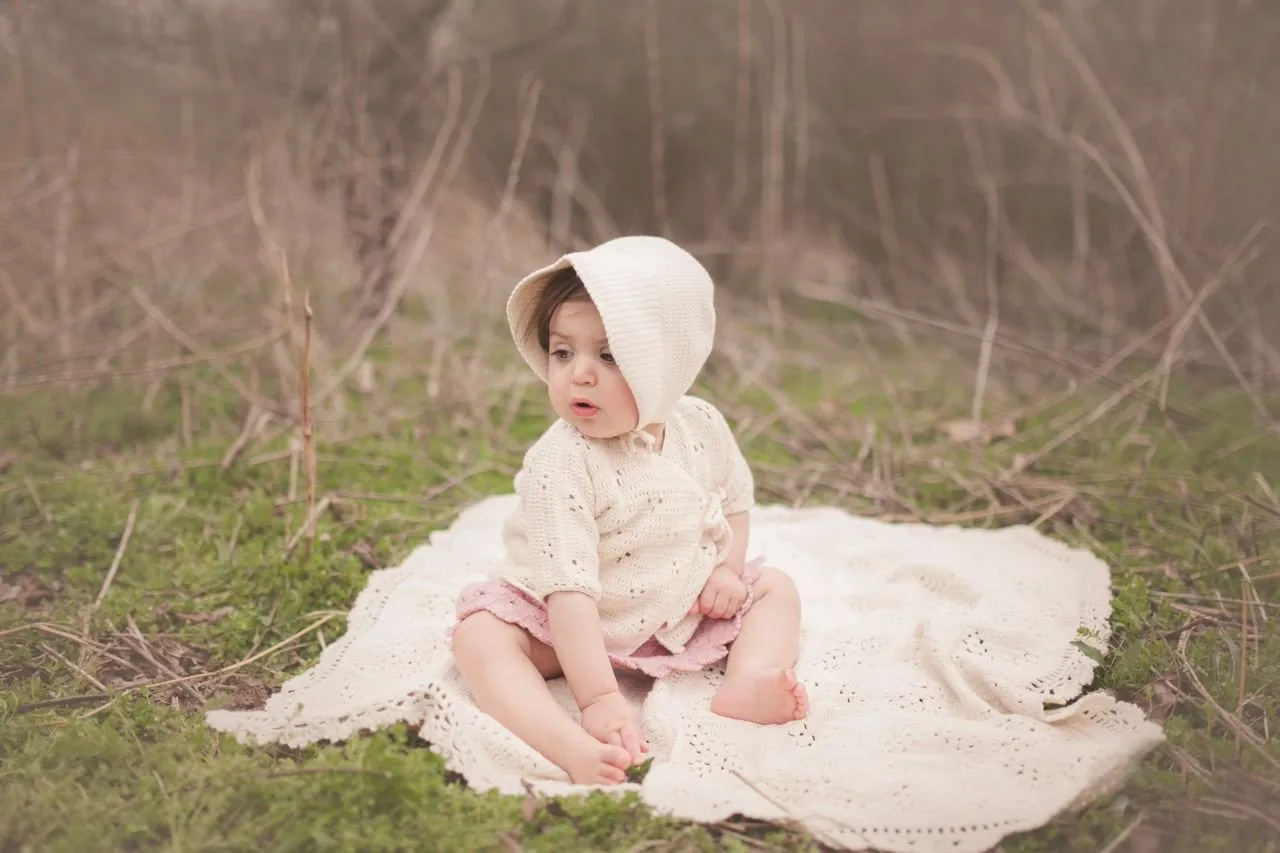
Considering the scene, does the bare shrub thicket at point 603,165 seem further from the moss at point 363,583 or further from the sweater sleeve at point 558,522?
the sweater sleeve at point 558,522

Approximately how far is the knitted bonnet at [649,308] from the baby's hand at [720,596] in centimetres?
36

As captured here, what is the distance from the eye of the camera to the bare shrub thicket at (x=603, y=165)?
3898mm

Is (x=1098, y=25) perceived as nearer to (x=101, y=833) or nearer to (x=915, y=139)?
(x=915, y=139)

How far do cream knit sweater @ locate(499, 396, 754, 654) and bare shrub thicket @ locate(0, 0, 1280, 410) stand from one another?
2.82 feet

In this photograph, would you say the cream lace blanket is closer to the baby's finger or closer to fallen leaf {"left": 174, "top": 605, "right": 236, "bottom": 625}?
the baby's finger

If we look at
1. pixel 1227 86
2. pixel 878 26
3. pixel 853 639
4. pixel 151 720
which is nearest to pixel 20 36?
pixel 151 720

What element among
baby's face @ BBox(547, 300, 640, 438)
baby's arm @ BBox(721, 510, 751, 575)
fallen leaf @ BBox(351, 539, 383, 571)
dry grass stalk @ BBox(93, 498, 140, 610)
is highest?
baby's face @ BBox(547, 300, 640, 438)

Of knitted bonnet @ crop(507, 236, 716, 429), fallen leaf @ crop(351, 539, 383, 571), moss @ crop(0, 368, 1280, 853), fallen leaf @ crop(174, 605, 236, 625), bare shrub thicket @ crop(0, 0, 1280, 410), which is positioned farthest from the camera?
bare shrub thicket @ crop(0, 0, 1280, 410)

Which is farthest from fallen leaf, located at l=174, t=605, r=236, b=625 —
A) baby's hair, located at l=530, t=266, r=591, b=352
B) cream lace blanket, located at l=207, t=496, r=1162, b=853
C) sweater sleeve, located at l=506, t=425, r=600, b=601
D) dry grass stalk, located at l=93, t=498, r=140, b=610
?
baby's hair, located at l=530, t=266, r=591, b=352

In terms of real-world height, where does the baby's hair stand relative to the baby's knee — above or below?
above

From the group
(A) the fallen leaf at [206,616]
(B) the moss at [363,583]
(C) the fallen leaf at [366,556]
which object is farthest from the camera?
(C) the fallen leaf at [366,556]

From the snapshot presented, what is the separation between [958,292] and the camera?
16.9 ft

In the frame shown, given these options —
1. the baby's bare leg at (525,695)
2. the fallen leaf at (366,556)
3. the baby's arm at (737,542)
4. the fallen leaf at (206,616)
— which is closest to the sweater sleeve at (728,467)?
the baby's arm at (737,542)

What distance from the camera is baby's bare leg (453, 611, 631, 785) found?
179cm
